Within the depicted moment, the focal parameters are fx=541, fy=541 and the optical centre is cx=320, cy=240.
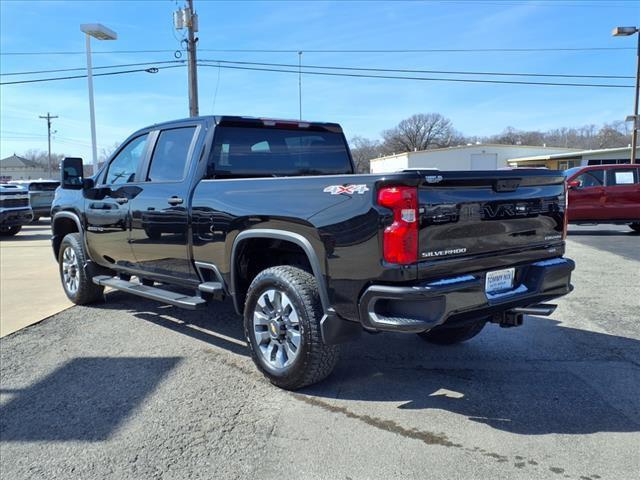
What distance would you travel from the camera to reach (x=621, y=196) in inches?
565

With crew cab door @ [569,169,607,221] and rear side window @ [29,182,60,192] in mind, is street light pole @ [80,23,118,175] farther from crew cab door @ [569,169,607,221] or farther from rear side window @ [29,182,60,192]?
crew cab door @ [569,169,607,221]

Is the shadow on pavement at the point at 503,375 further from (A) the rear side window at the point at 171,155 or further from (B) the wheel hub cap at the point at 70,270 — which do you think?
(B) the wheel hub cap at the point at 70,270

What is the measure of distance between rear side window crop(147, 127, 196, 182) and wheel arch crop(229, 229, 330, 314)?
1150mm

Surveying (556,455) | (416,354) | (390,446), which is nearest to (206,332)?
(416,354)

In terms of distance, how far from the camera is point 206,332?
5645mm

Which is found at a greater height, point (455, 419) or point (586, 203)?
point (586, 203)

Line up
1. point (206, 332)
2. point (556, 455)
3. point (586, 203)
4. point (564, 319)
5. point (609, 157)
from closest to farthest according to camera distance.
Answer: point (556, 455) < point (206, 332) < point (564, 319) < point (586, 203) < point (609, 157)

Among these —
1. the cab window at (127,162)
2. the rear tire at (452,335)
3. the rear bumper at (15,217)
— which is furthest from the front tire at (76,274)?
the rear bumper at (15,217)

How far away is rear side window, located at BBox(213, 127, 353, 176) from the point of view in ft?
16.1

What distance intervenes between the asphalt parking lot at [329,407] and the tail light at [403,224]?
44.6 inches

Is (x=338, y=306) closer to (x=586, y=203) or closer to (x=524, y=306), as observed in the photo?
(x=524, y=306)

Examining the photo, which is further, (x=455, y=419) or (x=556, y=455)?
(x=455, y=419)

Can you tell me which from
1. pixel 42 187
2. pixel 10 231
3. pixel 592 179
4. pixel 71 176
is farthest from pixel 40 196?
pixel 592 179

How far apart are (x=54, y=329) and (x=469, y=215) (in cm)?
460
